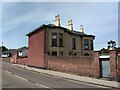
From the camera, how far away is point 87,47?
5194cm

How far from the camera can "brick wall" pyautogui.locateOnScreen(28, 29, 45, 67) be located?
4003 centimetres

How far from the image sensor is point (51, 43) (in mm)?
39969

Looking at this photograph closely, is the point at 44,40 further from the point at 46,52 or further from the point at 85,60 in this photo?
the point at 85,60

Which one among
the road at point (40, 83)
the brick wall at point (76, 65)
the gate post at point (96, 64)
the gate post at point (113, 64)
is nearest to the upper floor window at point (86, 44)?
the brick wall at point (76, 65)

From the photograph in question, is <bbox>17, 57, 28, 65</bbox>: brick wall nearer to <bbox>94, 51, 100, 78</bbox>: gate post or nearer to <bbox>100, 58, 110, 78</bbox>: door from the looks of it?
<bbox>94, 51, 100, 78</bbox>: gate post

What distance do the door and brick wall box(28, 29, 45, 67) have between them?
625 inches

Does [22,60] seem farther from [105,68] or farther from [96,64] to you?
[105,68]

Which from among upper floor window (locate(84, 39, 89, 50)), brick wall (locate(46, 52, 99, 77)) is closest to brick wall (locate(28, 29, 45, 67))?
brick wall (locate(46, 52, 99, 77))

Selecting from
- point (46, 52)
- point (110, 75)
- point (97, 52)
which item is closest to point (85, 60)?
point (97, 52)

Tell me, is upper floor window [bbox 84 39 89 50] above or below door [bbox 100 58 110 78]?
above

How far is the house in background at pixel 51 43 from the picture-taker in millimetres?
39625

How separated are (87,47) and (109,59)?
93.7 feet

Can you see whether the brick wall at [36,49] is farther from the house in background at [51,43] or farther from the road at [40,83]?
the road at [40,83]

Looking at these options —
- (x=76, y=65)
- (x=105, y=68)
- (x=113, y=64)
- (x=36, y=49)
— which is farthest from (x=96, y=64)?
(x=36, y=49)
